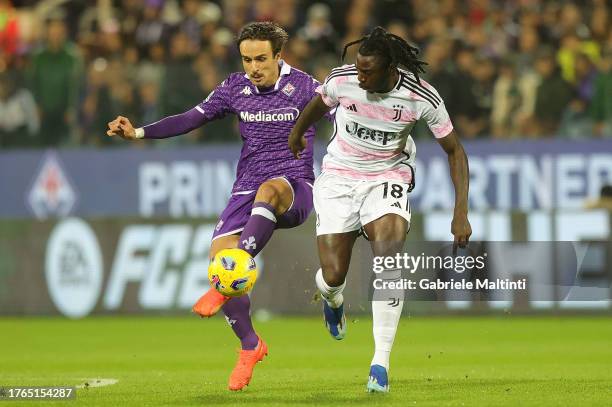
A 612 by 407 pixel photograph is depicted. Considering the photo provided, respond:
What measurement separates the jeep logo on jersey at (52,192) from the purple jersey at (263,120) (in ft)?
33.8

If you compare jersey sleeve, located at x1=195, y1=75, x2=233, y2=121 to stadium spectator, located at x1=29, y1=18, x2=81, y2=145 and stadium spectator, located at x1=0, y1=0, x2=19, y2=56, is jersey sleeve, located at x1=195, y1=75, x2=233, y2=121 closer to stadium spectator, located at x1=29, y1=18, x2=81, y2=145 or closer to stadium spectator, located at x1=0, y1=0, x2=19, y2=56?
stadium spectator, located at x1=29, y1=18, x2=81, y2=145

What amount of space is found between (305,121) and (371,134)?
1.56 ft

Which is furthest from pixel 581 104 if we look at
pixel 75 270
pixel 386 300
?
pixel 386 300

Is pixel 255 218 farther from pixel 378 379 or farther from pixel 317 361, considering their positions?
pixel 317 361

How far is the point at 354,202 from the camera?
9633 millimetres

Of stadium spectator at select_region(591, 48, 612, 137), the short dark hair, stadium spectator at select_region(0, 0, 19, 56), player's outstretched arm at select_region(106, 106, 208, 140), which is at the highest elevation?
stadium spectator at select_region(0, 0, 19, 56)

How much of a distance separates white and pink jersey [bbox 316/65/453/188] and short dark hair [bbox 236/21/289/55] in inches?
27.9

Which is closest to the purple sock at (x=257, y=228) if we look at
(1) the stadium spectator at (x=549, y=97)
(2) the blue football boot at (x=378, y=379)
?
(2) the blue football boot at (x=378, y=379)

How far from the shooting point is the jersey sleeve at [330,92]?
9.33 meters

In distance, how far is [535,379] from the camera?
10.3m

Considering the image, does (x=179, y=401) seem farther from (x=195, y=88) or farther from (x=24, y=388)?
(x=195, y=88)

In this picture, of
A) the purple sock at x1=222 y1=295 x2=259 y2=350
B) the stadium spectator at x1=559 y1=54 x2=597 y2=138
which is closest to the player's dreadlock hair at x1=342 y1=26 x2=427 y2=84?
the purple sock at x1=222 y1=295 x2=259 y2=350

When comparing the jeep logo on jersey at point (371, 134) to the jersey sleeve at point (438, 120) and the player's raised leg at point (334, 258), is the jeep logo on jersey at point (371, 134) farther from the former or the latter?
the player's raised leg at point (334, 258)

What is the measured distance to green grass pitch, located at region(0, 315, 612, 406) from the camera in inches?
360
